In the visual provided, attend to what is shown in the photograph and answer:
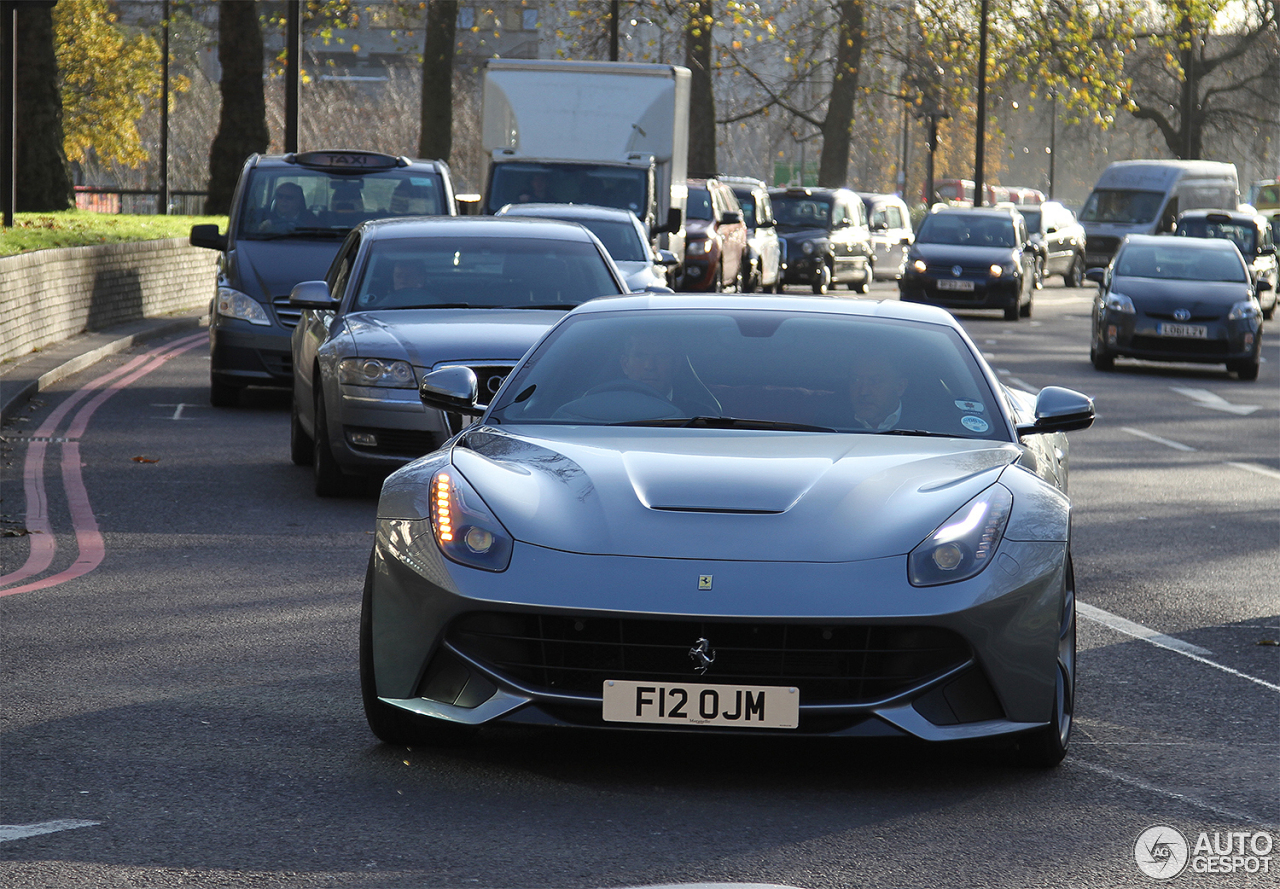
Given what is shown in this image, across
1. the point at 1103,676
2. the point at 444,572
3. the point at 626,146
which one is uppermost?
the point at 626,146

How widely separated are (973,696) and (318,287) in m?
7.25

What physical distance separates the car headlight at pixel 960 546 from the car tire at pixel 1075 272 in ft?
138

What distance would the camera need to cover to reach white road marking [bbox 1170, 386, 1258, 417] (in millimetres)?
19609

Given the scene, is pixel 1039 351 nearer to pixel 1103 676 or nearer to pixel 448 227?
pixel 448 227

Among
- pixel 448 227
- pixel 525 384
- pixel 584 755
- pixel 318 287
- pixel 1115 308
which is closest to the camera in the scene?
pixel 584 755

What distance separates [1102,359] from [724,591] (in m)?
19.8

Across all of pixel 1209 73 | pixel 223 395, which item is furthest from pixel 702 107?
pixel 223 395

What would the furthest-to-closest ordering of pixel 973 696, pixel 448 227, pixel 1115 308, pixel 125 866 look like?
1. pixel 1115 308
2. pixel 448 227
3. pixel 973 696
4. pixel 125 866

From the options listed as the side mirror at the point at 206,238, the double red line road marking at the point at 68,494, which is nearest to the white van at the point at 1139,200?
the double red line road marking at the point at 68,494

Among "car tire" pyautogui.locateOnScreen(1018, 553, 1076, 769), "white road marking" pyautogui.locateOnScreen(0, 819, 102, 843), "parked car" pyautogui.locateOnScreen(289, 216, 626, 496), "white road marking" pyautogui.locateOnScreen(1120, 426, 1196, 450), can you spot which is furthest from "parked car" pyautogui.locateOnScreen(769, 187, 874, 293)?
"white road marking" pyautogui.locateOnScreen(0, 819, 102, 843)

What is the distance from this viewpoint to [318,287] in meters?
11.8

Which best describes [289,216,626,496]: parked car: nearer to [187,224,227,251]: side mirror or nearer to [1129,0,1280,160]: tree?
[187,224,227,251]: side mirror

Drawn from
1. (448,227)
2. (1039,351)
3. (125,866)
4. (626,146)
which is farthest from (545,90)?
(125,866)

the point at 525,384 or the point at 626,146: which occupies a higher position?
the point at 626,146
